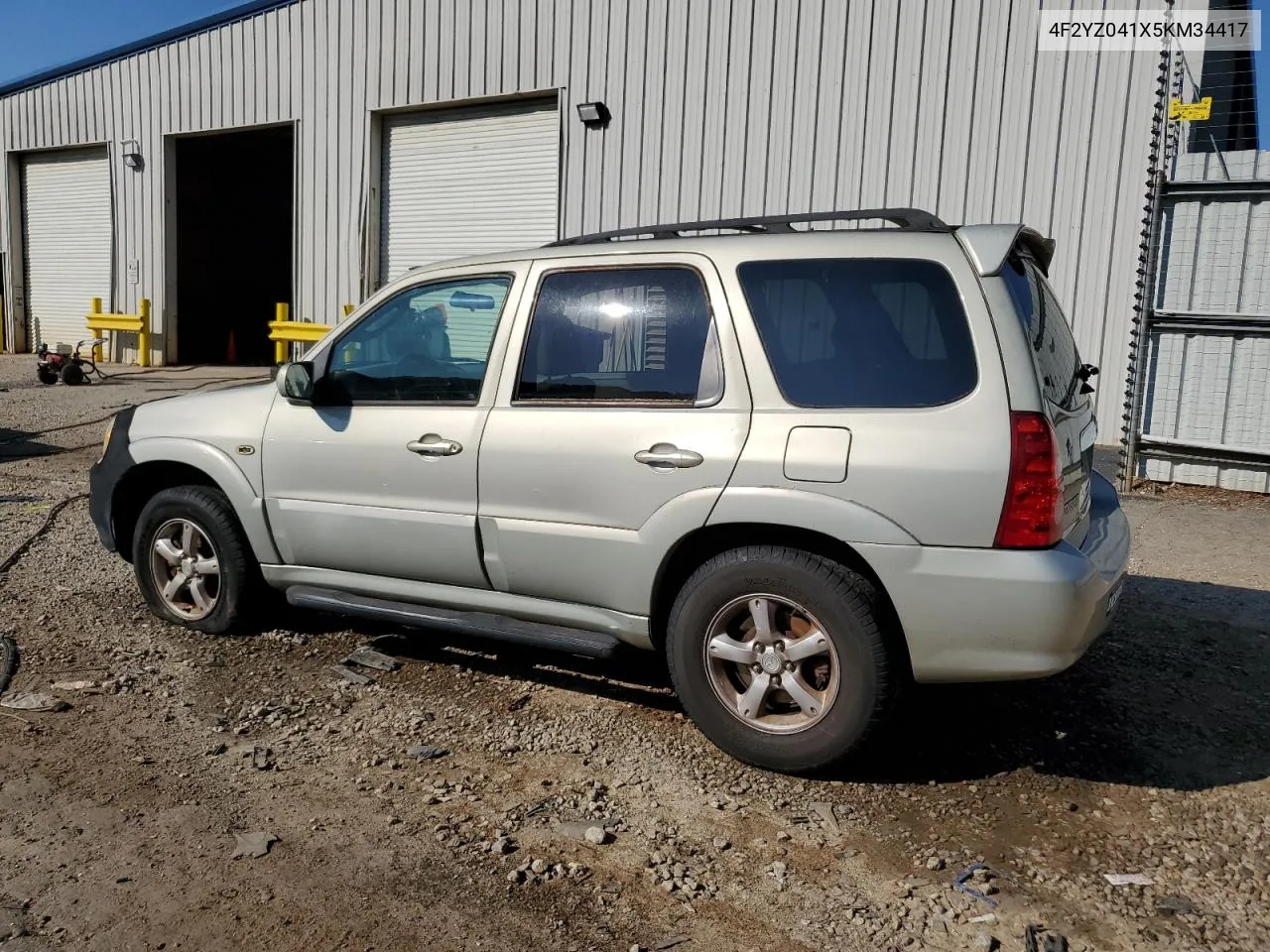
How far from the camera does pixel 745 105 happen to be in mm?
11836

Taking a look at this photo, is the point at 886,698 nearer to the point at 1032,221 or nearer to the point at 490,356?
the point at 490,356

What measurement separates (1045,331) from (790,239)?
0.94 metres

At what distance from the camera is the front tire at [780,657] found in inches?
A: 133

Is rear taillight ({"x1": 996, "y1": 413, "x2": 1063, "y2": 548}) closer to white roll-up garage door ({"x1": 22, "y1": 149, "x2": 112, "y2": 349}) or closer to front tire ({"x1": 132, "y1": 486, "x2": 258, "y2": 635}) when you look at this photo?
front tire ({"x1": 132, "y1": 486, "x2": 258, "y2": 635})

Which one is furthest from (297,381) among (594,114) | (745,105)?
(594,114)

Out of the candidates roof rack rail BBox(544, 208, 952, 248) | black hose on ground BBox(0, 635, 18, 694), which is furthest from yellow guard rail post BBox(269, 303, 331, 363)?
roof rack rail BBox(544, 208, 952, 248)

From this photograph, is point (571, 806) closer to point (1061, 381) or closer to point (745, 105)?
point (1061, 381)

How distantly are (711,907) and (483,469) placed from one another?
1.88 metres

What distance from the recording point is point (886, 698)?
3.39 m

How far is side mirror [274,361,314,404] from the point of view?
4.45m

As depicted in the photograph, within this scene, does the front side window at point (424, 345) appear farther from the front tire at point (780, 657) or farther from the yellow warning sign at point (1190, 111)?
the yellow warning sign at point (1190, 111)

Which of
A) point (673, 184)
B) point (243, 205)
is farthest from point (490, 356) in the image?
point (243, 205)

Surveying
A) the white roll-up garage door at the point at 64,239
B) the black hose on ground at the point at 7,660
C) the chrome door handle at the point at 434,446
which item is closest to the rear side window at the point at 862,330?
the chrome door handle at the point at 434,446

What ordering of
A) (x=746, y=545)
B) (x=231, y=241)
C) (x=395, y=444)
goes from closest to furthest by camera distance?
(x=746, y=545) → (x=395, y=444) → (x=231, y=241)
